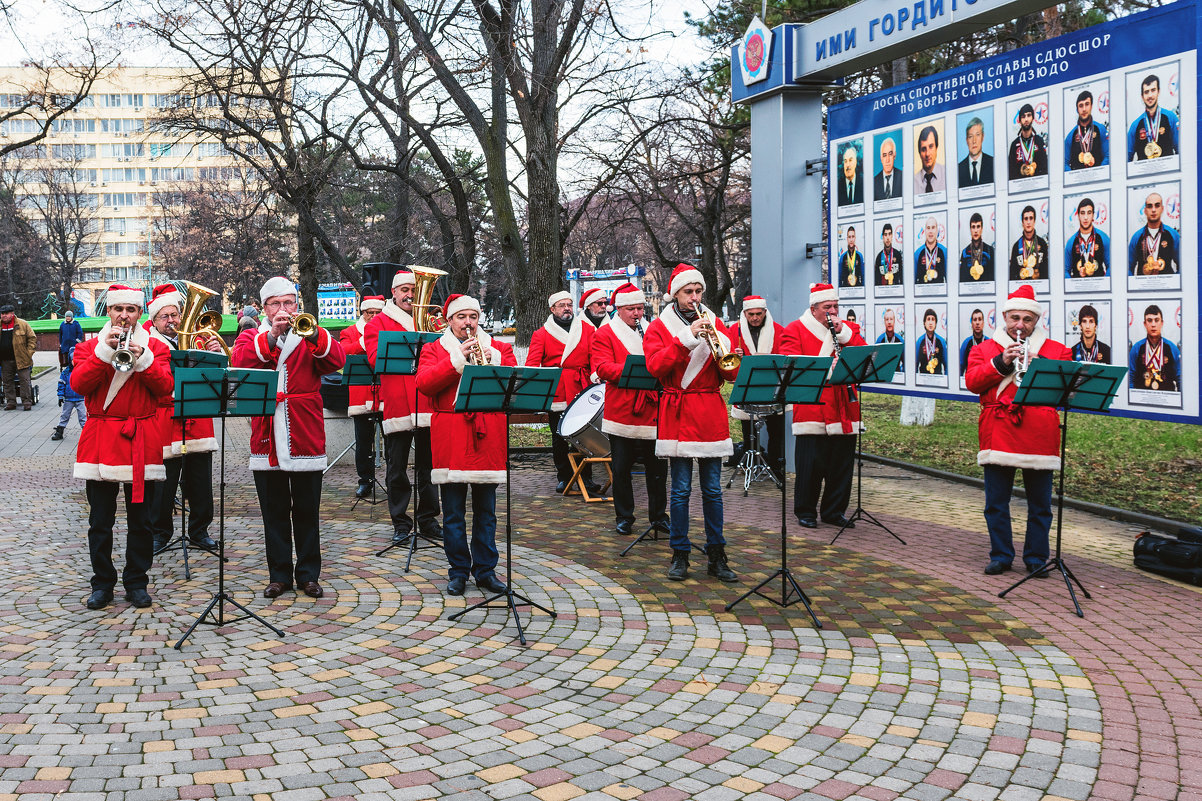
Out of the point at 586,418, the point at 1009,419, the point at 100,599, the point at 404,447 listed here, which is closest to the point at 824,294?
the point at 1009,419

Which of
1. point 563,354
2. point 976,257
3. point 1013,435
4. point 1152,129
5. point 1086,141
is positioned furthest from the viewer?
point 563,354

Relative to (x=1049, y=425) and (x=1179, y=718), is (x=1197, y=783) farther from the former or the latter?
(x=1049, y=425)

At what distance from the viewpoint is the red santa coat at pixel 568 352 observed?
1055cm

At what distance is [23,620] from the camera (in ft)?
20.3

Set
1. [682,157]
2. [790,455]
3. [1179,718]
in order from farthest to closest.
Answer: [682,157] → [790,455] → [1179,718]

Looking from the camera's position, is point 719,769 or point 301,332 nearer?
point 719,769

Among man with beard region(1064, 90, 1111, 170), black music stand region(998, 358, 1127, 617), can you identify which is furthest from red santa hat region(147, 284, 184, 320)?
man with beard region(1064, 90, 1111, 170)

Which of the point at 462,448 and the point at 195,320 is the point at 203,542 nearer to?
the point at 195,320

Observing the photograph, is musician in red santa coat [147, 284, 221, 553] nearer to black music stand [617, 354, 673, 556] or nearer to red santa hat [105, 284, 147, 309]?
red santa hat [105, 284, 147, 309]

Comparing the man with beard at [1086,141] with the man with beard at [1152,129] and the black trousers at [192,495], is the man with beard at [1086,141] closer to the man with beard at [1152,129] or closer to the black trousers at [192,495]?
the man with beard at [1152,129]

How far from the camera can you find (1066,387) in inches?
260

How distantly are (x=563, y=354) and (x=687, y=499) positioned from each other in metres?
3.88

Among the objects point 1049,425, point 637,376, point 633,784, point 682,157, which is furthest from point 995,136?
point 682,157

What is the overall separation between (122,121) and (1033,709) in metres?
105
